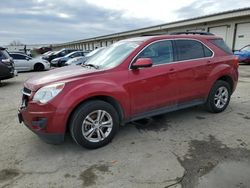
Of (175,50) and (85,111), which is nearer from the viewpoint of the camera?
(85,111)

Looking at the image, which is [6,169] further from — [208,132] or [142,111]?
[208,132]

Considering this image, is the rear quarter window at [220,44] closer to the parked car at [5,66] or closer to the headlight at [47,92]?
the headlight at [47,92]

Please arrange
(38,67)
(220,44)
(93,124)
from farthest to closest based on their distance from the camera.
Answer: (38,67) → (220,44) → (93,124)

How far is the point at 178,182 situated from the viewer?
8.70 ft

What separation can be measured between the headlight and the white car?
13.4m

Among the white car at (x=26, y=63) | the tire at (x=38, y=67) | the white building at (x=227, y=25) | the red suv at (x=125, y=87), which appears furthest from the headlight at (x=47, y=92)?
the white building at (x=227, y=25)

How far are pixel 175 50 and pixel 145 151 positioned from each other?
6.68 feet

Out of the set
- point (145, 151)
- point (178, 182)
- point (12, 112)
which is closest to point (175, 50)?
point (145, 151)

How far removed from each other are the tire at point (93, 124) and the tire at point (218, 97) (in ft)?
7.92

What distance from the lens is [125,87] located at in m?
3.60

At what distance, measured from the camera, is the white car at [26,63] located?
15153mm

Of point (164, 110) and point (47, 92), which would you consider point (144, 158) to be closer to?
point (164, 110)

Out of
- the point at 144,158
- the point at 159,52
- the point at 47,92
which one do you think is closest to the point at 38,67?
the point at 159,52

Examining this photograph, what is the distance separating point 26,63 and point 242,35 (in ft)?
56.9
